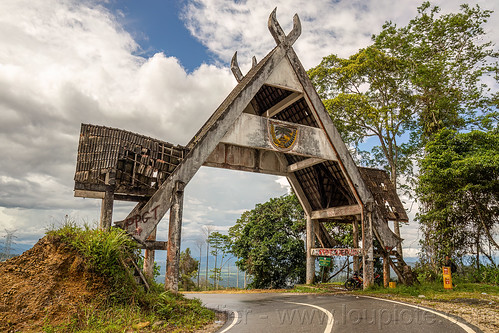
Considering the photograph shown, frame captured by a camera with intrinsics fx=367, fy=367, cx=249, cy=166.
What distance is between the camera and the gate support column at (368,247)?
1661 centimetres

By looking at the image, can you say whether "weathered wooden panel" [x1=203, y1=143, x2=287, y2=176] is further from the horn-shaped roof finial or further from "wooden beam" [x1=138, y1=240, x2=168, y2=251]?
the horn-shaped roof finial

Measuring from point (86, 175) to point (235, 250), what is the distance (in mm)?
14892

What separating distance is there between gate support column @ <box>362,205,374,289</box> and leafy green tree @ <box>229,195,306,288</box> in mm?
6161

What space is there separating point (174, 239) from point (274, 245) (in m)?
11.9

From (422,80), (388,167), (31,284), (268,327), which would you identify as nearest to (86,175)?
(31,284)

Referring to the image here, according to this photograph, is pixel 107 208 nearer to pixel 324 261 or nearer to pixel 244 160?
pixel 244 160

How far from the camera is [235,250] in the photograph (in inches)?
961

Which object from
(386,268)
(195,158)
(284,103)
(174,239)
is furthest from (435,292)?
(195,158)

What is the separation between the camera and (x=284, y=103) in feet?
57.2

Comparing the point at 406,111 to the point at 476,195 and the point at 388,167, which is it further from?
the point at 476,195

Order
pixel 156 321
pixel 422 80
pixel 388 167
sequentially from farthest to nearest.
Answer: pixel 388 167 < pixel 422 80 < pixel 156 321

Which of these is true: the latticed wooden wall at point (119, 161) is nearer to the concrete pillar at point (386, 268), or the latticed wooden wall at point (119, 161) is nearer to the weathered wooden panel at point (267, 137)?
the weathered wooden panel at point (267, 137)

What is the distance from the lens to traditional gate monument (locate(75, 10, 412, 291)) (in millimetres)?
11367

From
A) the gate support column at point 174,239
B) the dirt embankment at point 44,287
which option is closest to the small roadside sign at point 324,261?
the gate support column at point 174,239
